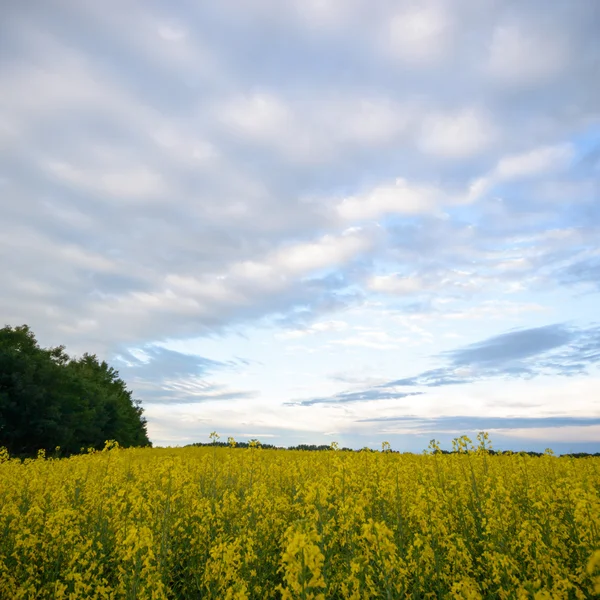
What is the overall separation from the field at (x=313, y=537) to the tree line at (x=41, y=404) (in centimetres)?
2312

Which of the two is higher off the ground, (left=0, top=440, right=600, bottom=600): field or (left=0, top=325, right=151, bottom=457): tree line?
(left=0, top=325, right=151, bottom=457): tree line

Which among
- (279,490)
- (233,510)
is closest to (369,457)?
(279,490)

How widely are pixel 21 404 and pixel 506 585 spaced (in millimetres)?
35963

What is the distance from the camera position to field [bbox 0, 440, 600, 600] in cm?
523

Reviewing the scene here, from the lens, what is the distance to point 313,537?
138 inches

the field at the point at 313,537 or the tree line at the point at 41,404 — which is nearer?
the field at the point at 313,537

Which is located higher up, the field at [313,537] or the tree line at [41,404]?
the tree line at [41,404]

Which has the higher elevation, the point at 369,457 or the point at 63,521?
the point at 369,457

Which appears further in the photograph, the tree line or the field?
the tree line

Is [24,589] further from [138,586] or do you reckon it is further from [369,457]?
[369,457]

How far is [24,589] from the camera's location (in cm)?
613

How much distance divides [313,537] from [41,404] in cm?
3617

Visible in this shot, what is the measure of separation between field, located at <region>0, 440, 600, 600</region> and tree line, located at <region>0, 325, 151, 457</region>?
23.1 metres

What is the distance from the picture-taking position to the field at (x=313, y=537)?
5.23 meters
